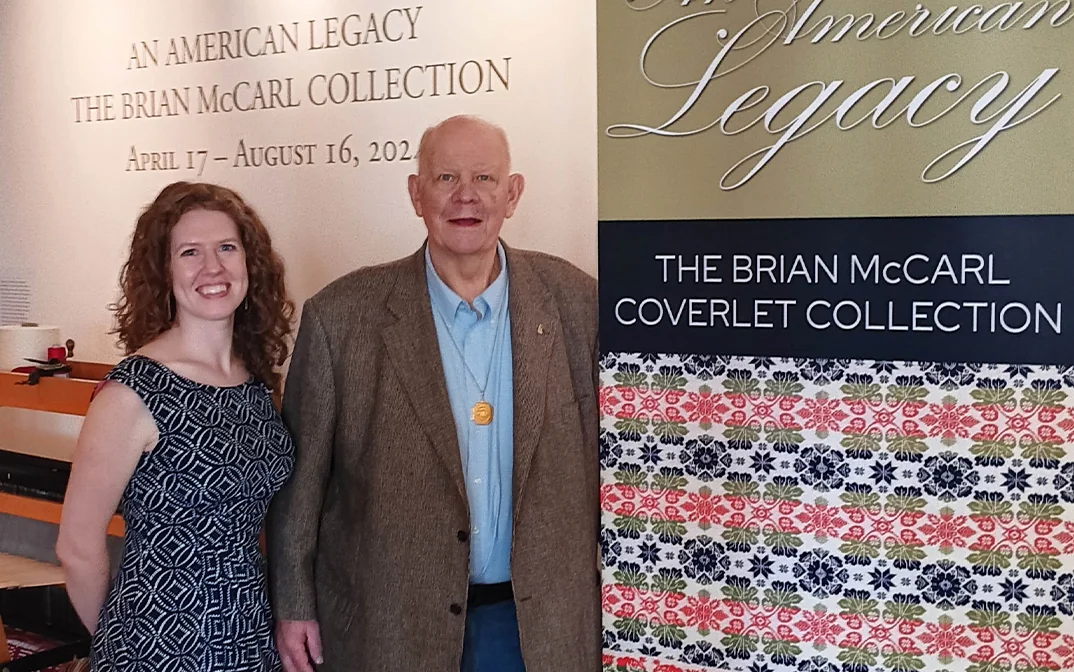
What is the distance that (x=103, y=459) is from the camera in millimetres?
1952

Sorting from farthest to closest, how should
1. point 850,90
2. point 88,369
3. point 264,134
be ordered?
point 88,369
point 264,134
point 850,90

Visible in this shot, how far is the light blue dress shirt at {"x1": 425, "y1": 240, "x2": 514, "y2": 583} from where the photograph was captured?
1979mm

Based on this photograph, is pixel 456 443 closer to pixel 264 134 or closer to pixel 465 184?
pixel 465 184

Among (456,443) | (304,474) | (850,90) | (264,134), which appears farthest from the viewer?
(264,134)

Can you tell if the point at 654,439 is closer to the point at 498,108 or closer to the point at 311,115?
the point at 498,108

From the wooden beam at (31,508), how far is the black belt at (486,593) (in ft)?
5.33

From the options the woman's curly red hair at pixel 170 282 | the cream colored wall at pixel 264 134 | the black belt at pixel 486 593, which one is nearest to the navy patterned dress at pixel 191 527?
the woman's curly red hair at pixel 170 282

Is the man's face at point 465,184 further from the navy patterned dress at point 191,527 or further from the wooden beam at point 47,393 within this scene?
the wooden beam at point 47,393

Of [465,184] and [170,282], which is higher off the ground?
[465,184]

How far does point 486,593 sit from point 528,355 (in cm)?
44

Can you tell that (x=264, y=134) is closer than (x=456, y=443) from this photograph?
No

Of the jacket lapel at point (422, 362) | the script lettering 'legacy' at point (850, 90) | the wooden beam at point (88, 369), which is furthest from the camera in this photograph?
the wooden beam at point (88, 369)

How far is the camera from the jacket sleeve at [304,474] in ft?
6.65

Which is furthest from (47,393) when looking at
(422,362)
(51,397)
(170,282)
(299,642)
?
(422,362)
